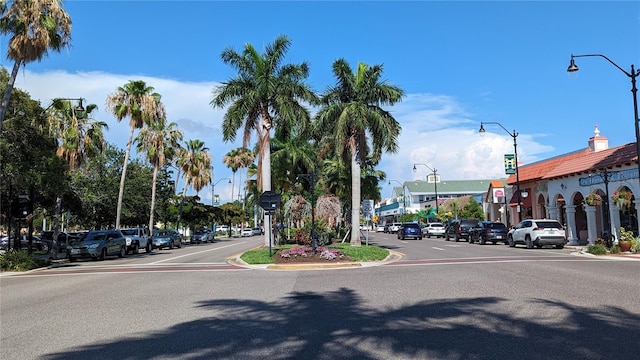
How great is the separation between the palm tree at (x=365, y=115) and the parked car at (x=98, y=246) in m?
13.1

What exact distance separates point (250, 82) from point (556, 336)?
21471 millimetres

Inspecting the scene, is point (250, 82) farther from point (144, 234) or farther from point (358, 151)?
point (144, 234)

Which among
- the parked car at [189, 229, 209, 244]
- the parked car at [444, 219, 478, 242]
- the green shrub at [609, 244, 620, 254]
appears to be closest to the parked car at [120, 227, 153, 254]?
the parked car at [189, 229, 209, 244]

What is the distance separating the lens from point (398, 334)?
7578mm

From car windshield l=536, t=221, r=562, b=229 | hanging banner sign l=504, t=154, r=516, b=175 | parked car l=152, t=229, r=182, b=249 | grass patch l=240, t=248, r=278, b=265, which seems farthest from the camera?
hanging banner sign l=504, t=154, r=516, b=175

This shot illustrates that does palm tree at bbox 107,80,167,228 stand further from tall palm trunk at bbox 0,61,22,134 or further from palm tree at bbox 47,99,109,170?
tall palm trunk at bbox 0,61,22,134

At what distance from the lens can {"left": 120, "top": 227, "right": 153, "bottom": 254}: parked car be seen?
34.1 m

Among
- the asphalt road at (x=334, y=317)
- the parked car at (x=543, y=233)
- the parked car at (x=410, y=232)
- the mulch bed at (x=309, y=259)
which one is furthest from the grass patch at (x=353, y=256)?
the parked car at (x=410, y=232)

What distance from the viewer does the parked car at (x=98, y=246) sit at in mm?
27141

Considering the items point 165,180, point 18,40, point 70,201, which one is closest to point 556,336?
point 18,40

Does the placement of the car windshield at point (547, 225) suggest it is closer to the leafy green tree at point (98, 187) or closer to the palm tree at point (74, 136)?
the palm tree at point (74, 136)

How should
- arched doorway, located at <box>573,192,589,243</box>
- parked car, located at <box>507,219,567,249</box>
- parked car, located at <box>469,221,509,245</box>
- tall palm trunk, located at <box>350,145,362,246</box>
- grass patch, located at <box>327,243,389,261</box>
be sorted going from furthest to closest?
parked car, located at <box>469,221,509,245</box>
arched doorway, located at <box>573,192,589,243</box>
parked car, located at <box>507,219,567,249</box>
tall palm trunk, located at <box>350,145,362,246</box>
grass patch, located at <box>327,243,389,261</box>

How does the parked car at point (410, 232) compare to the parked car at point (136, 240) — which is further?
the parked car at point (410, 232)

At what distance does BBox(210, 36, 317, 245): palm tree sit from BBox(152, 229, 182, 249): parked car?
18754 millimetres
